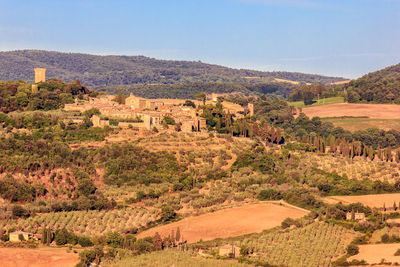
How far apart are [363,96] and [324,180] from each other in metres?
60.6

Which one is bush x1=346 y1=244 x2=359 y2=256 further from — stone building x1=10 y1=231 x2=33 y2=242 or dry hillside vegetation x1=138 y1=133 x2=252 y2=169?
dry hillside vegetation x1=138 y1=133 x2=252 y2=169

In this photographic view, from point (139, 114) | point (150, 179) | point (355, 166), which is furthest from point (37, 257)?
point (355, 166)

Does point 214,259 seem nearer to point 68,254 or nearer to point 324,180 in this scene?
point 68,254

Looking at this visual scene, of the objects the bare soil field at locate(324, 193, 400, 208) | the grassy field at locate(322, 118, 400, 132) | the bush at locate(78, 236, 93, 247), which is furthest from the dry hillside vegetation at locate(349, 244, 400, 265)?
the grassy field at locate(322, 118, 400, 132)

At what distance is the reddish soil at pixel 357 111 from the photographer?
338ft

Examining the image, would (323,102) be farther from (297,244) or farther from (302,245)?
(302,245)

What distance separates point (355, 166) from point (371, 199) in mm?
9313

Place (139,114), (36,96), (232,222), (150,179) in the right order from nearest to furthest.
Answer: (232,222) < (150,179) < (139,114) < (36,96)

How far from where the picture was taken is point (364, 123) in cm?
9769

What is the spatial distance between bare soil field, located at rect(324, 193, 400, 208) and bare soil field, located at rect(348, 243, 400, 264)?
9.49m

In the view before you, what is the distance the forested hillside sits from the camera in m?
114

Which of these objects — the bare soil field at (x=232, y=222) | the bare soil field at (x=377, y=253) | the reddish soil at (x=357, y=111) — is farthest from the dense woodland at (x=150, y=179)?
the reddish soil at (x=357, y=111)

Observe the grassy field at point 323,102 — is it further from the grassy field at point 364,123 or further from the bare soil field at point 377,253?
the bare soil field at point 377,253

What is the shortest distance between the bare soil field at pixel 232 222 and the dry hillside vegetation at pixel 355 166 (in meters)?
10.9
